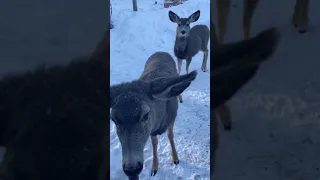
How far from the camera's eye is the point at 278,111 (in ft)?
5.74

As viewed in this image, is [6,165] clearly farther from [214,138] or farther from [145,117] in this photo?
[145,117]

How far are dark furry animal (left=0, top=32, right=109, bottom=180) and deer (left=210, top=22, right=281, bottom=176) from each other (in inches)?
19.0

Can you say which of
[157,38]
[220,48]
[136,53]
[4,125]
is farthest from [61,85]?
[157,38]

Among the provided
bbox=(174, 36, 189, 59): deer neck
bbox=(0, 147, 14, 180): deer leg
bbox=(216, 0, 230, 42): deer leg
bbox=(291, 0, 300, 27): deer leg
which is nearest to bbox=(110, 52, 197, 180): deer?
bbox=(216, 0, 230, 42): deer leg

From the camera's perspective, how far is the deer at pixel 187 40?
18.6ft

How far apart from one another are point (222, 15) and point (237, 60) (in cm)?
21

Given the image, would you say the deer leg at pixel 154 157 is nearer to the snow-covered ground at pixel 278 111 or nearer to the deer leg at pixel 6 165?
Result: the snow-covered ground at pixel 278 111

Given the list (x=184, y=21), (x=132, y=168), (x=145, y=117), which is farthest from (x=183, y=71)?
(x=132, y=168)

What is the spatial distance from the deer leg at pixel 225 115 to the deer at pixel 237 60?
0.08 ft

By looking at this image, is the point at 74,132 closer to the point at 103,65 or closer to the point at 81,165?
the point at 81,165

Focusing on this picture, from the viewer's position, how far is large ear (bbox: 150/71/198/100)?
2.19 metres

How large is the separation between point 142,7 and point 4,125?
7.67m

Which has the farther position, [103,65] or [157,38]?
[157,38]

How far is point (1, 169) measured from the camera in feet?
5.64
